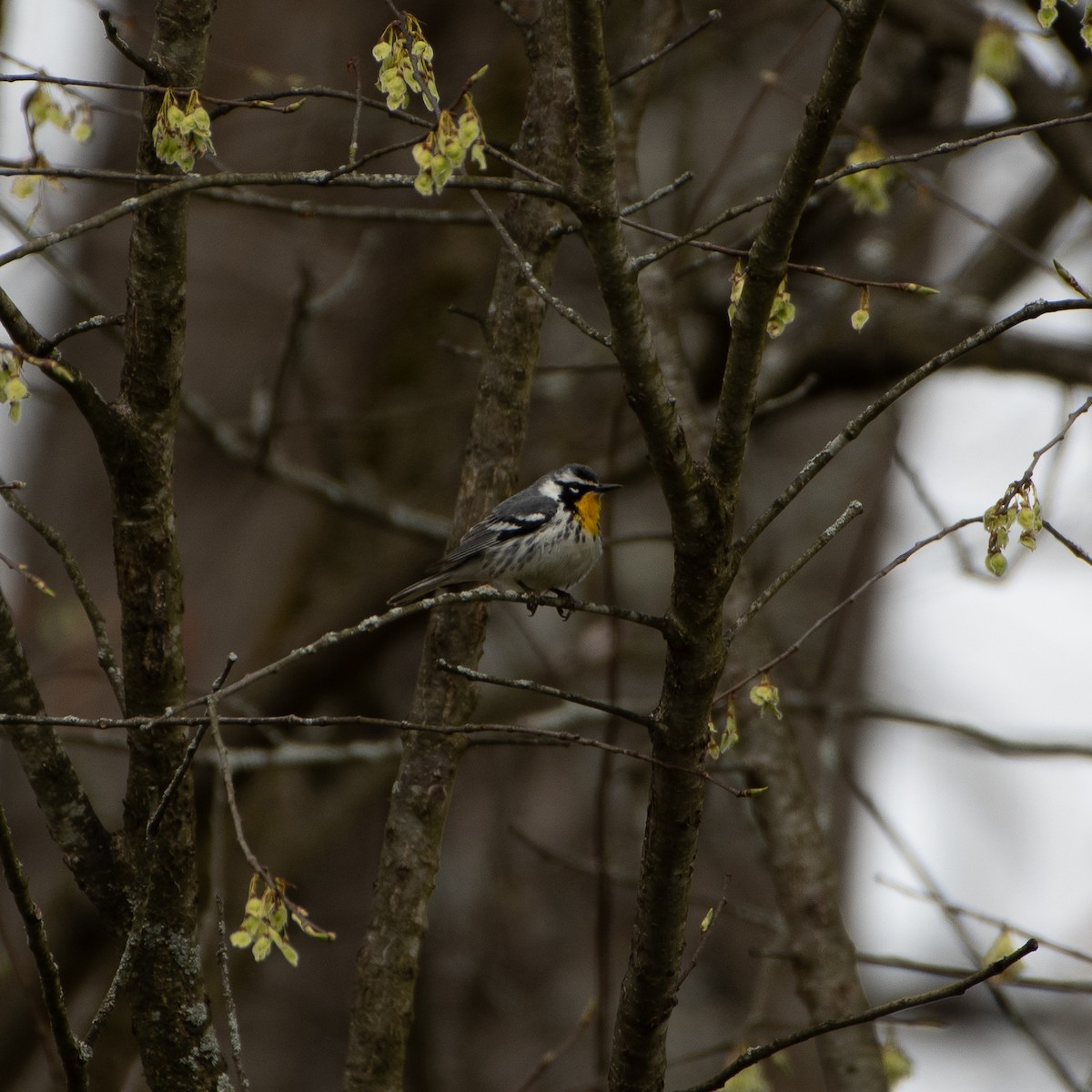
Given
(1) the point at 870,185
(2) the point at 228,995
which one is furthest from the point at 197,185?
(1) the point at 870,185

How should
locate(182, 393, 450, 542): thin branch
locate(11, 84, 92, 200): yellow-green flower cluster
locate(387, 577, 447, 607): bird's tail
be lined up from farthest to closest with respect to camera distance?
1. locate(182, 393, 450, 542): thin branch
2. locate(387, 577, 447, 607): bird's tail
3. locate(11, 84, 92, 200): yellow-green flower cluster

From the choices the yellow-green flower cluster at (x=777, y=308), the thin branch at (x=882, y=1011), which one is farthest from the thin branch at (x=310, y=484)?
the thin branch at (x=882, y=1011)

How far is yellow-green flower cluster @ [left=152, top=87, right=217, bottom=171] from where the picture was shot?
96.4 inches

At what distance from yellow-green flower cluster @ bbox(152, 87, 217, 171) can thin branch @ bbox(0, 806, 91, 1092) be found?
4.21ft

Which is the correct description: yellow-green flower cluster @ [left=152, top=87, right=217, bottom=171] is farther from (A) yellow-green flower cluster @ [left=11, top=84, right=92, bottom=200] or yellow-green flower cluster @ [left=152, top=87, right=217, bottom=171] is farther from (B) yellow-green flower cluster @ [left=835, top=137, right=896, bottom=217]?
(B) yellow-green flower cluster @ [left=835, top=137, right=896, bottom=217]

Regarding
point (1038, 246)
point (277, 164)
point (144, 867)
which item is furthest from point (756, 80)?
point (144, 867)

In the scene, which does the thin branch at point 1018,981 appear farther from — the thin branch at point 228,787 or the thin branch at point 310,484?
the thin branch at point 310,484

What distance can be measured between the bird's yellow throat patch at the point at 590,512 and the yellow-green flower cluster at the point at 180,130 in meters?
3.17

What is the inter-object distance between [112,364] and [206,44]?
4936mm

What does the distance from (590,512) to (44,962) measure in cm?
378

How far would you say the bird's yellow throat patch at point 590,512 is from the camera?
555 centimetres

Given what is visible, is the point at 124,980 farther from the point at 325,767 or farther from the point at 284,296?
the point at 284,296

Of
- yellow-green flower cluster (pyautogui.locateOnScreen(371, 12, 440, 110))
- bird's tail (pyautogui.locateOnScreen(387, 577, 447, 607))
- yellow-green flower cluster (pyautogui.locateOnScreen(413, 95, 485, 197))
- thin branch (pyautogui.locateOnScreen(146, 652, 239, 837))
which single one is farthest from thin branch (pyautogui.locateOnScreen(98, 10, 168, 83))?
bird's tail (pyautogui.locateOnScreen(387, 577, 447, 607))

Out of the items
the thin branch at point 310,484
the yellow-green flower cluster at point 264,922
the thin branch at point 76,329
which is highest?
the thin branch at point 310,484
